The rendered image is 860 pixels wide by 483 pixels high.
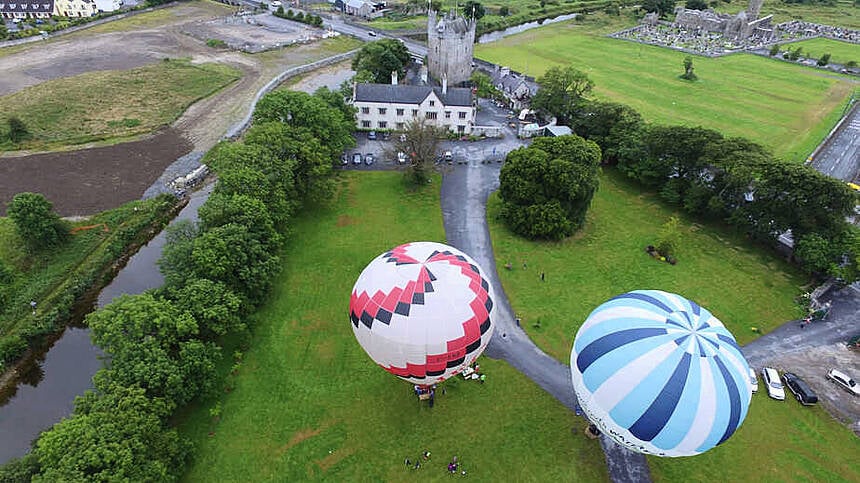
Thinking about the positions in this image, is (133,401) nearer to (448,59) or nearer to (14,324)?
(14,324)

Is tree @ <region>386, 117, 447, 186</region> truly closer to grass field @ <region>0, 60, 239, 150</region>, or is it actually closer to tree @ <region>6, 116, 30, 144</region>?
grass field @ <region>0, 60, 239, 150</region>

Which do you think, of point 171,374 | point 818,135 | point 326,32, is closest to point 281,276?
point 171,374

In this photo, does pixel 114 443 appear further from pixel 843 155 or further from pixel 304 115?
pixel 843 155

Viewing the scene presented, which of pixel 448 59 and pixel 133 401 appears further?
pixel 448 59

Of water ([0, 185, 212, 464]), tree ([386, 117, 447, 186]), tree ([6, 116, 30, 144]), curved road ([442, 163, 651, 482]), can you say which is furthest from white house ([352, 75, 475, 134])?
tree ([6, 116, 30, 144])

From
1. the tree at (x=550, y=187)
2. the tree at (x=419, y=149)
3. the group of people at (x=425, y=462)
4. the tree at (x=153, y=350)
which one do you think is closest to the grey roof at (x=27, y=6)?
the tree at (x=419, y=149)

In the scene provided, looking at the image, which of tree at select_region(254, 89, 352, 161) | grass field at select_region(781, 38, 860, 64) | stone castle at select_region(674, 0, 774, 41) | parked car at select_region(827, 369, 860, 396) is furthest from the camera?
stone castle at select_region(674, 0, 774, 41)

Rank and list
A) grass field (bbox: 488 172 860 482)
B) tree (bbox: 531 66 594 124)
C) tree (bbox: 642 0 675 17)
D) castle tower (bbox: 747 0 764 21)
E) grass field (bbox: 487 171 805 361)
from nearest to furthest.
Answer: grass field (bbox: 488 172 860 482) < grass field (bbox: 487 171 805 361) < tree (bbox: 531 66 594 124) < castle tower (bbox: 747 0 764 21) < tree (bbox: 642 0 675 17)
